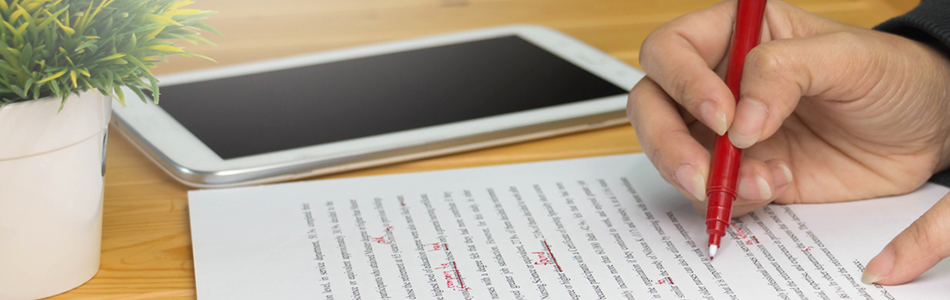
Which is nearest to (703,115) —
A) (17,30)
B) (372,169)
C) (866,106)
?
(866,106)

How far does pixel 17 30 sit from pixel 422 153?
1.05ft

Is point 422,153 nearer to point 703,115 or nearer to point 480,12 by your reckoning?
point 703,115

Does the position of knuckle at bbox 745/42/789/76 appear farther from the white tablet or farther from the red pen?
the white tablet

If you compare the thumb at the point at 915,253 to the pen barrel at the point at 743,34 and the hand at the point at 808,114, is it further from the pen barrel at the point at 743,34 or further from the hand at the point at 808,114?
→ the pen barrel at the point at 743,34

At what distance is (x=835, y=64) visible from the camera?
1.60ft

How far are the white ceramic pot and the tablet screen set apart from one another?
6.4 inches

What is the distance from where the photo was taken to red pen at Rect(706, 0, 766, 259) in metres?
0.45

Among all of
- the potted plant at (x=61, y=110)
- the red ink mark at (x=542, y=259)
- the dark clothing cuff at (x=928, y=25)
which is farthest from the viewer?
the dark clothing cuff at (x=928, y=25)

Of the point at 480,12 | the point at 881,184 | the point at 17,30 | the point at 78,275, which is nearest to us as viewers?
the point at 17,30

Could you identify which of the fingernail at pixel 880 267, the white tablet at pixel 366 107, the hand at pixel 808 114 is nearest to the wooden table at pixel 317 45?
the white tablet at pixel 366 107

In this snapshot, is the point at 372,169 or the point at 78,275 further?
the point at 372,169

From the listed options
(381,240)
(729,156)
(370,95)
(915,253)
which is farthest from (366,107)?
(915,253)

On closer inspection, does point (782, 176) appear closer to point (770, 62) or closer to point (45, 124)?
point (770, 62)

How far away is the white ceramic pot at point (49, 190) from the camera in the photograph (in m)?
0.37
